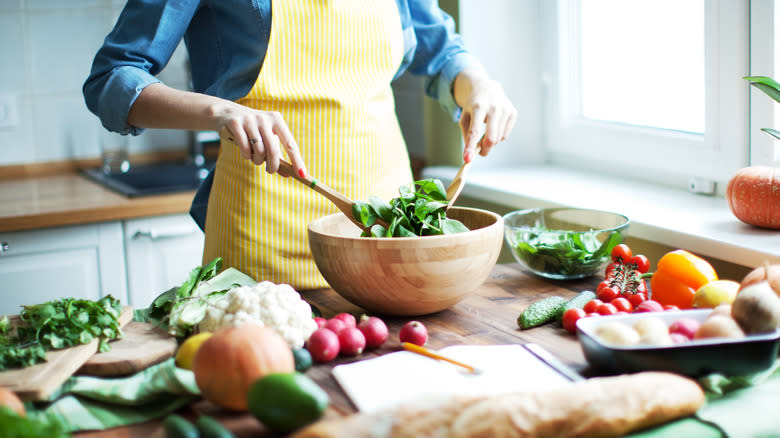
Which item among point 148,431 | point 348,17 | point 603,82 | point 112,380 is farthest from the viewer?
point 603,82

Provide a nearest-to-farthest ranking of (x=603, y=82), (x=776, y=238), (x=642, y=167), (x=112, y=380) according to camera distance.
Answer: (x=112, y=380) → (x=776, y=238) → (x=642, y=167) → (x=603, y=82)

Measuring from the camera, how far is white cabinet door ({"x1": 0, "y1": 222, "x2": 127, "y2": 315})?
2004 mm

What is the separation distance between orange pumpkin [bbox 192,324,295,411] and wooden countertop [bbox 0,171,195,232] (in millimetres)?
1333

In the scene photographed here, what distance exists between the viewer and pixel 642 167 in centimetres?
191

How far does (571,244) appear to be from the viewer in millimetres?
1299

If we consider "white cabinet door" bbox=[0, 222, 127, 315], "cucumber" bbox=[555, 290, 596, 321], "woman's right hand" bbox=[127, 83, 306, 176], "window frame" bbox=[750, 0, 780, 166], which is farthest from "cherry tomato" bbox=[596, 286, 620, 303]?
"white cabinet door" bbox=[0, 222, 127, 315]

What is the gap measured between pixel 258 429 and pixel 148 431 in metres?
0.13

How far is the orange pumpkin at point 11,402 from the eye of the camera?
2.53ft

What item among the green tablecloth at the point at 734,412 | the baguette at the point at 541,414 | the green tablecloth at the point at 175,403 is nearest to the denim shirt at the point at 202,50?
the green tablecloth at the point at 175,403

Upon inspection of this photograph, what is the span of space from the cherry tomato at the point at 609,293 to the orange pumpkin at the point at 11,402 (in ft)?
2.63

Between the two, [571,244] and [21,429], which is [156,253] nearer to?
[571,244]

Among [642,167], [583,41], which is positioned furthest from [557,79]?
[642,167]

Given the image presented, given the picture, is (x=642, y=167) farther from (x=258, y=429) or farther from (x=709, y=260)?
(x=258, y=429)

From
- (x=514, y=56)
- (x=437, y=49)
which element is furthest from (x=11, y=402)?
(x=514, y=56)
